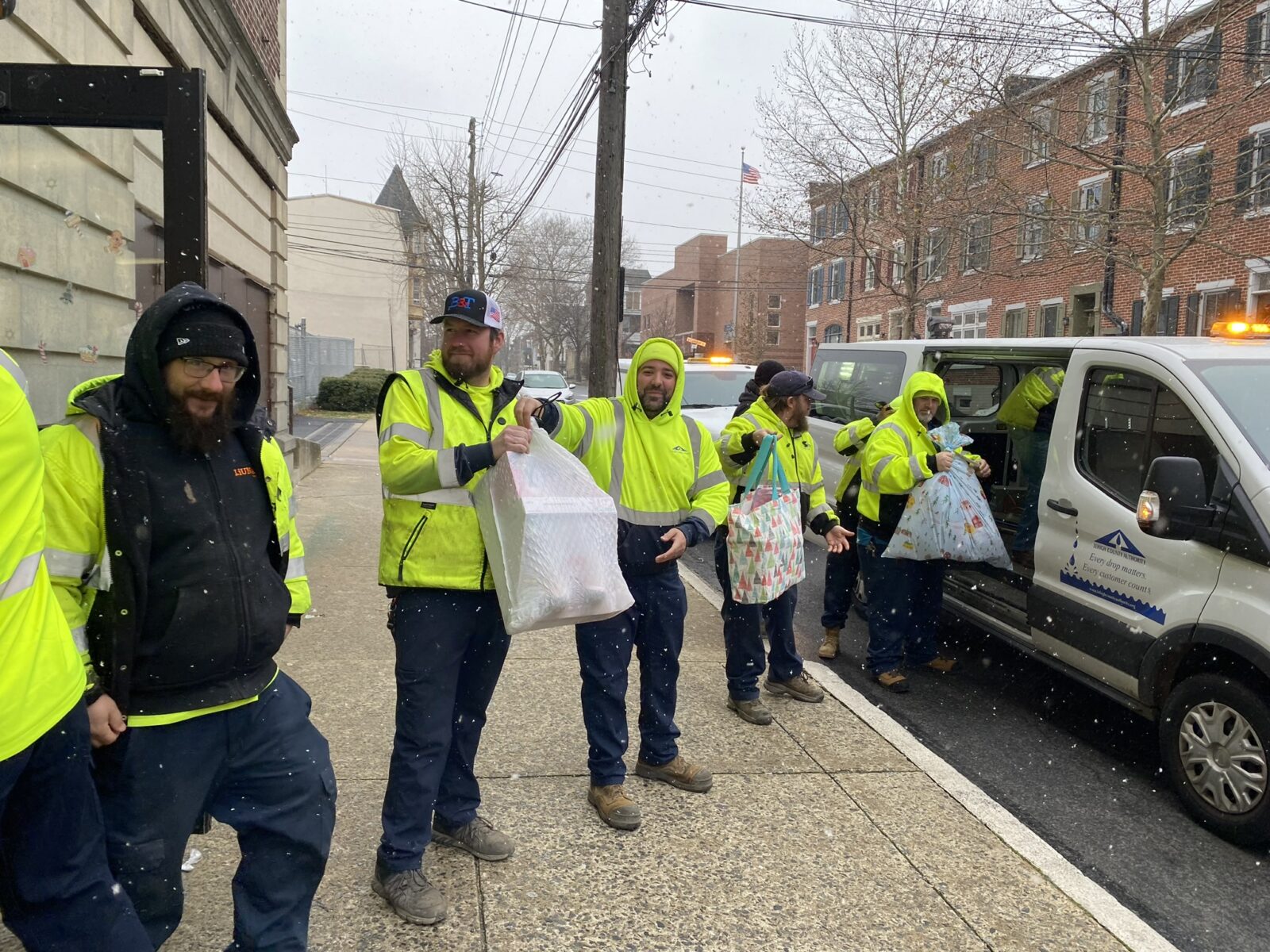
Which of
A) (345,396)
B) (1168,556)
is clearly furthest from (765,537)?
(345,396)

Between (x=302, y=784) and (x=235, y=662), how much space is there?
358 millimetres

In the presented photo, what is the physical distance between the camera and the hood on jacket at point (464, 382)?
3018mm

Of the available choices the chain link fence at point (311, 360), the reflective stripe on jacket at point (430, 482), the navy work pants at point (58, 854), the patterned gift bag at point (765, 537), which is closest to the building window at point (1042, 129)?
the patterned gift bag at point (765, 537)

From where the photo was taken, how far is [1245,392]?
4082mm

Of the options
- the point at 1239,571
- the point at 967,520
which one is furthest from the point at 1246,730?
the point at 967,520

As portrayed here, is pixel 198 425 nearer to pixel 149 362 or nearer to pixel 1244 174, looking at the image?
pixel 149 362

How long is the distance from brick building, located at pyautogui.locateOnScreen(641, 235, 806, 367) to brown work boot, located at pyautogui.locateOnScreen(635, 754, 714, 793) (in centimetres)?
3546

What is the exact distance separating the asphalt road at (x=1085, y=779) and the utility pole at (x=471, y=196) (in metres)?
23.9

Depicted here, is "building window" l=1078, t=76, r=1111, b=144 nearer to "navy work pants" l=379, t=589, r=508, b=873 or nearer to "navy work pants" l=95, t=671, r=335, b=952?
"navy work pants" l=379, t=589, r=508, b=873

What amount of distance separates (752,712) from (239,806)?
2.87 m

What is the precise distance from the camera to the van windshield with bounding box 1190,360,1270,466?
153 inches

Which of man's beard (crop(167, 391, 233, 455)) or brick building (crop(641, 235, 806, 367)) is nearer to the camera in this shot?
man's beard (crop(167, 391, 233, 455))

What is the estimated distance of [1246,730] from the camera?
362 centimetres

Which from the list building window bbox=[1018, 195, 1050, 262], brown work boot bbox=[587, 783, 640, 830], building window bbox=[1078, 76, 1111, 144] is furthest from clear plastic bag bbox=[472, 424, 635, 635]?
building window bbox=[1018, 195, 1050, 262]
